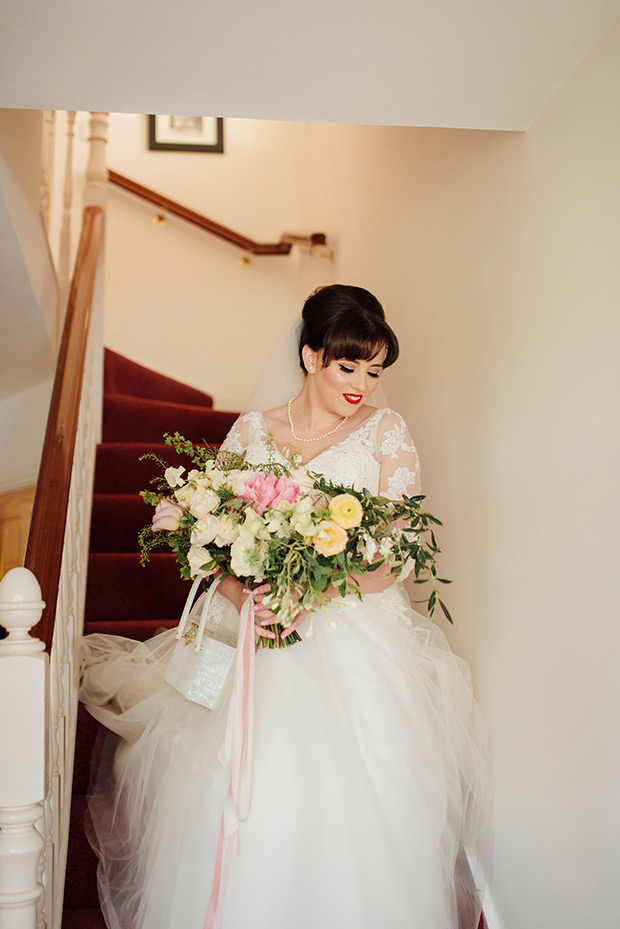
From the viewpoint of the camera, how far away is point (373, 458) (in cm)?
243

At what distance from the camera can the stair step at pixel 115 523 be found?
3693 mm

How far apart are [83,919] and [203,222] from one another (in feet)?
13.7

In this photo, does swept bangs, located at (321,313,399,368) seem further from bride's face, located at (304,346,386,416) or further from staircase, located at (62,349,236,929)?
staircase, located at (62,349,236,929)

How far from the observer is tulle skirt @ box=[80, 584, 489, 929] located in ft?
5.85

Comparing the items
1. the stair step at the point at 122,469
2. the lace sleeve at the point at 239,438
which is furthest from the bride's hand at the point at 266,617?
the stair step at the point at 122,469

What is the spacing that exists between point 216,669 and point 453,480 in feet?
3.28

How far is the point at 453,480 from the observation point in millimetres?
2627

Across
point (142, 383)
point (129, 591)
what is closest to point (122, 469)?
point (129, 591)

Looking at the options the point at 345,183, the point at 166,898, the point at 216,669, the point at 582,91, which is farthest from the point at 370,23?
the point at 345,183

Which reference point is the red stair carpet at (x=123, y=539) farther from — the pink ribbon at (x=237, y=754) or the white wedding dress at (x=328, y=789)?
the pink ribbon at (x=237, y=754)

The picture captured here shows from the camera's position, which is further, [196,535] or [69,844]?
[69,844]

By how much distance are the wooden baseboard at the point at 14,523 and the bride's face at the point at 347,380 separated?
2.75 metres

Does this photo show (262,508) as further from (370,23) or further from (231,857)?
(370,23)

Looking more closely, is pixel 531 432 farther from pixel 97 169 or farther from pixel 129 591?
pixel 97 169
